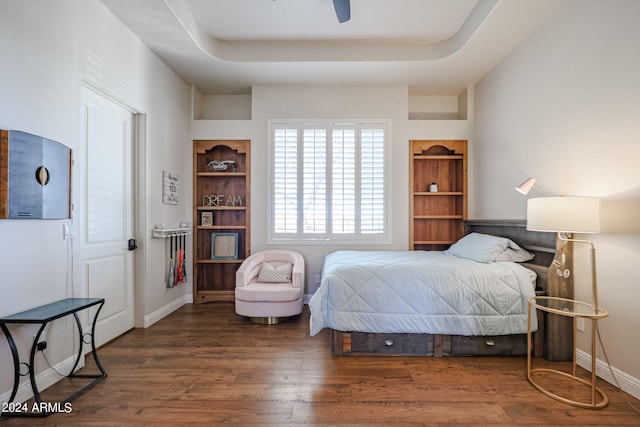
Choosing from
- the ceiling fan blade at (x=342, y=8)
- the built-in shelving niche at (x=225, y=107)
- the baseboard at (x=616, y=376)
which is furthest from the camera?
the built-in shelving niche at (x=225, y=107)

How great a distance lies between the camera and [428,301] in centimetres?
263

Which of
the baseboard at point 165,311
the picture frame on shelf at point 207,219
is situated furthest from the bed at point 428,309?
the picture frame on shelf at point 207,219

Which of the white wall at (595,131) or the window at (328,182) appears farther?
the window at (328,182)

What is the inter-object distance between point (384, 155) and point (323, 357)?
2767mm

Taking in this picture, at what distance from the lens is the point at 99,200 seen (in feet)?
9.34

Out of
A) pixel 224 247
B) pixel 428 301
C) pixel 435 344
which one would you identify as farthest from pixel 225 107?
pixel 435 344

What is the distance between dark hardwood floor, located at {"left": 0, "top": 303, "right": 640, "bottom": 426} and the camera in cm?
188

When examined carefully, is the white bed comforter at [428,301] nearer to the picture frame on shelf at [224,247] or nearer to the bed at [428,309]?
the bed at [428,309]

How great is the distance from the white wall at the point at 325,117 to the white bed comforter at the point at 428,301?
5.52ft

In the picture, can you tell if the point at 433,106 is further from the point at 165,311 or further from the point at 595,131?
the point at 165,311

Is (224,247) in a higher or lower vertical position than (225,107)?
lower

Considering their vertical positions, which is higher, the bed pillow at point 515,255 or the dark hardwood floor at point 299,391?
the bed pillow at point 515,255

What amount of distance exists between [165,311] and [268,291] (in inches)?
52.5

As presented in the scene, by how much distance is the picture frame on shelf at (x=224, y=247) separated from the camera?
4.48 m
